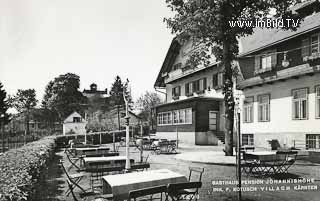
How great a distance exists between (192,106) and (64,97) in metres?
43.7

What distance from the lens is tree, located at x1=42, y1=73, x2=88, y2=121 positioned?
6431cm

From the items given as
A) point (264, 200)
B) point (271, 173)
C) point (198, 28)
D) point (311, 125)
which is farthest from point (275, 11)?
point (264, 200)

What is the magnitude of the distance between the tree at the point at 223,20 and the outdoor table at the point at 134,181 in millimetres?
9365

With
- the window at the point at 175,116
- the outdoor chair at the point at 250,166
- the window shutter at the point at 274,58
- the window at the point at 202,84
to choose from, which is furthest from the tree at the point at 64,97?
the outdoor chair at the point at 250,166

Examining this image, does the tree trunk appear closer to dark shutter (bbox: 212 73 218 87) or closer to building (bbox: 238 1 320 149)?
building (bbox: 238 1 320 149)

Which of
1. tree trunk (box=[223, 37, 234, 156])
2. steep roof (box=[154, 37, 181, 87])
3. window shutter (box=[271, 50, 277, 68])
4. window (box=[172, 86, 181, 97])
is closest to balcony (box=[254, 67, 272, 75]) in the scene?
window shutter (box=[271, 50, 277, 68])

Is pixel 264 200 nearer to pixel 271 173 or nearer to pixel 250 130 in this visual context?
pixel 271 173

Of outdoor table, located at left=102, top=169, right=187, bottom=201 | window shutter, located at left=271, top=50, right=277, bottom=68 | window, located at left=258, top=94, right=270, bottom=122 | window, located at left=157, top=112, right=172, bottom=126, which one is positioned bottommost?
outdoor table, located at left=102, top=169, right=187, bottom=201

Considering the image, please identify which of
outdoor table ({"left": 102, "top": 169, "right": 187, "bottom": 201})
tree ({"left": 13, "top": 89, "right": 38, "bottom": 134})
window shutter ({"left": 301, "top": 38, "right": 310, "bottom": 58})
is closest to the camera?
outdoor table ({"left": 102, "top": 169, "right": 187, "bottom": 201})

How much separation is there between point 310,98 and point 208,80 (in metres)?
Answer: 12.2

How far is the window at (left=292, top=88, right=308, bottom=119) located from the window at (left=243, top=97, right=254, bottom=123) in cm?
441

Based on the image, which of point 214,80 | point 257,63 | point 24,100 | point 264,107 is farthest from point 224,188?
point 24,100

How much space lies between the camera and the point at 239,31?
53.0 ft

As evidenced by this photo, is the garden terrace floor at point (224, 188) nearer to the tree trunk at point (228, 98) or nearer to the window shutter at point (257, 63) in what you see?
the tree trunk at point (228, 98)
